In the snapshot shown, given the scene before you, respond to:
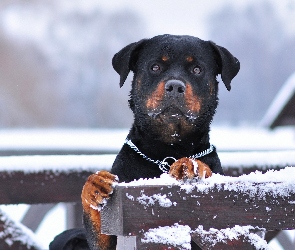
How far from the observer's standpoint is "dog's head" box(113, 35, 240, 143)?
10.4ft

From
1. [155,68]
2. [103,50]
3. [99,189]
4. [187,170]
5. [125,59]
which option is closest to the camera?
[99,189]

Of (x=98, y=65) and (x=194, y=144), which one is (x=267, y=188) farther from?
(x=98, y=65)

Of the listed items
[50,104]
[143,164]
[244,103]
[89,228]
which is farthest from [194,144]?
[244,103]

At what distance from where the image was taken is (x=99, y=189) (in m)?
2.22

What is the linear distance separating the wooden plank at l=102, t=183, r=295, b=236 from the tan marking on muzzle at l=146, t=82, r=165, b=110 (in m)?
1.10

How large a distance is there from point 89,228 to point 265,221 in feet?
3.03

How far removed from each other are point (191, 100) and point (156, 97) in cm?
16

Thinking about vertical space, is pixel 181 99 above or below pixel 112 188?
above

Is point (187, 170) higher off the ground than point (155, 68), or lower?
lower

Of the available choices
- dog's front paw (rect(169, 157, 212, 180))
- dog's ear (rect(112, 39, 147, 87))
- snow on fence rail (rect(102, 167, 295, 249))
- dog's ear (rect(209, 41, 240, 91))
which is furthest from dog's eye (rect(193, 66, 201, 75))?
snow on fence rail (rect(102, 167, 295, 249))

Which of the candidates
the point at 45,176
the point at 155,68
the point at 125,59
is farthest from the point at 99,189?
the point at 45,176

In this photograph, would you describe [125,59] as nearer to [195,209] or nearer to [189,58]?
[189,58]

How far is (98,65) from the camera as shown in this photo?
40.5 m

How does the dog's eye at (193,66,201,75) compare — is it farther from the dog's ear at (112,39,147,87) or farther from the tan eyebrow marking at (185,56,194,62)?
the dog's ear at (112,39,147,87)
